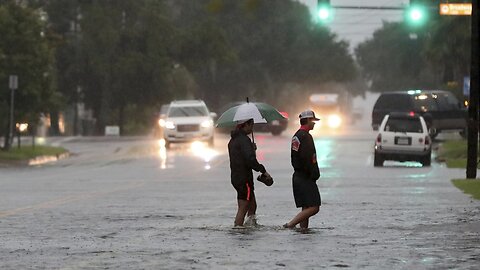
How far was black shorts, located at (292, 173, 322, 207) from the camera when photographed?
1777cm

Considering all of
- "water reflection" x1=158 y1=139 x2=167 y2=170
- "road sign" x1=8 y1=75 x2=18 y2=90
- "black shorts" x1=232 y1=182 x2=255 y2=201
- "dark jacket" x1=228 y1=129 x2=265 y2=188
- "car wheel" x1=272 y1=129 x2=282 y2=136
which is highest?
"road sign" x1=8 y1=75 x2=18 y2=90

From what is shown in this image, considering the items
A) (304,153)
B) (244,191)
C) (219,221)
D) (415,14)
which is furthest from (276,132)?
(304,153)

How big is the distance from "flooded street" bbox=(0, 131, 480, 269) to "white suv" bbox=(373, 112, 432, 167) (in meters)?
0.84

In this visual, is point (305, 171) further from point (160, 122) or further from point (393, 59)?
point (393, 59)

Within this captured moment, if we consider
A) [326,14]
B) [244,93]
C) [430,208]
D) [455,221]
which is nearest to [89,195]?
[430,208]

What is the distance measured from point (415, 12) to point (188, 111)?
462 inches

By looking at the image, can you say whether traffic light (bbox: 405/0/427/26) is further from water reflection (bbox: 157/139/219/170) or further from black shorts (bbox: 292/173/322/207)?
black shorts (bbox: 292/173/322/207)

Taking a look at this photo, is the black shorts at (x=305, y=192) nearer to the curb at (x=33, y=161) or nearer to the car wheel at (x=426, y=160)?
the car wheel at (x=426, y=160)

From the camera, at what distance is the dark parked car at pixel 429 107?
2048 inches

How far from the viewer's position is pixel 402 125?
3934 cm

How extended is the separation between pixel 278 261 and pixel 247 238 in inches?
112

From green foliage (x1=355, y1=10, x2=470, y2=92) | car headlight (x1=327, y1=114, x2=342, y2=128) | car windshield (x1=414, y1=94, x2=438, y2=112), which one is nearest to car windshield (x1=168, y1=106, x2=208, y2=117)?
car windshield (x1=414, y1=94, x2=438, y2=112)

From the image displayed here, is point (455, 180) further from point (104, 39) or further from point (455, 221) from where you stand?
point (104, 39)

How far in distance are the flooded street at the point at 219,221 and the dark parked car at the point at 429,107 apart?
45.6ft
